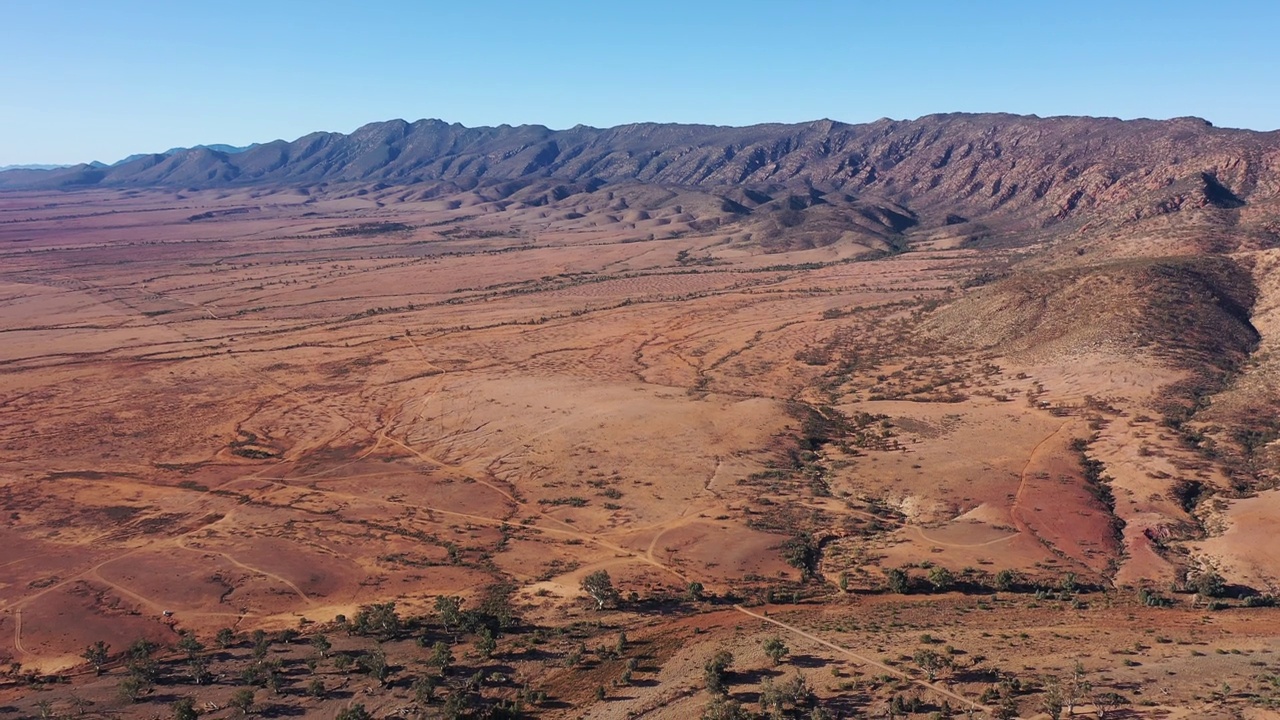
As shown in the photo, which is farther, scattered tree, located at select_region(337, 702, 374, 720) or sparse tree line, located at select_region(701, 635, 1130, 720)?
scattered tree, located at select_region(337, 702, 374, 720)

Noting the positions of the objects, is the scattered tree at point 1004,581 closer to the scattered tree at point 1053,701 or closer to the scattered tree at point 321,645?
the scattered tree at point 1053,701

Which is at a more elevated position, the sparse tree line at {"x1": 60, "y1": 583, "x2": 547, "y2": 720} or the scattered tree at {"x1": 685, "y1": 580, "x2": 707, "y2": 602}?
the scattered tree at {"x1": 685, "y1": 580, "x2": 707, "y2": 602}

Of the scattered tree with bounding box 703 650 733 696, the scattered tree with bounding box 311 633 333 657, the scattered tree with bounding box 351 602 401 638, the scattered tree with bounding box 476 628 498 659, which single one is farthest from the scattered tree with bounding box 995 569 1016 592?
the scattered tree with bounding box 311 633 333 657

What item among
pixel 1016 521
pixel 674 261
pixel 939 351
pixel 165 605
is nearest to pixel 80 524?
pixel 165 605

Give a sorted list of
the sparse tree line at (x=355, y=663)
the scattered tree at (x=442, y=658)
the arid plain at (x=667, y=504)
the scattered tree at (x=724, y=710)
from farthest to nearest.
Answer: the scattered tree at (x=442, y=658)
the arid plain at (x=667, y=504)
the sparse tree line at (x=355, y=663)
the scattered tree at (x=724, y=710)

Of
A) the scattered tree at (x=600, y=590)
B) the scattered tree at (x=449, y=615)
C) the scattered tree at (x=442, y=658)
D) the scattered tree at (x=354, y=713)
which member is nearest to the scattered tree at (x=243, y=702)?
the scattered tree at (x=354, y=713)

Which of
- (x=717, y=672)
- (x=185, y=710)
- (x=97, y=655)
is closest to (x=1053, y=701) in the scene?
(x=717, y=672)

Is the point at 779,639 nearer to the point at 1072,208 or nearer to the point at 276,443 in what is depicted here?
the point at 276,443

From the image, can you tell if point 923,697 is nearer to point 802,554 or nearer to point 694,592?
point 694,592

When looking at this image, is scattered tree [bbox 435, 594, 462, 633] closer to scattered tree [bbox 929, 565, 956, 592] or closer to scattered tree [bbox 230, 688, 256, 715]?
scattered tree [bbox 230, 688, 256, 715]
